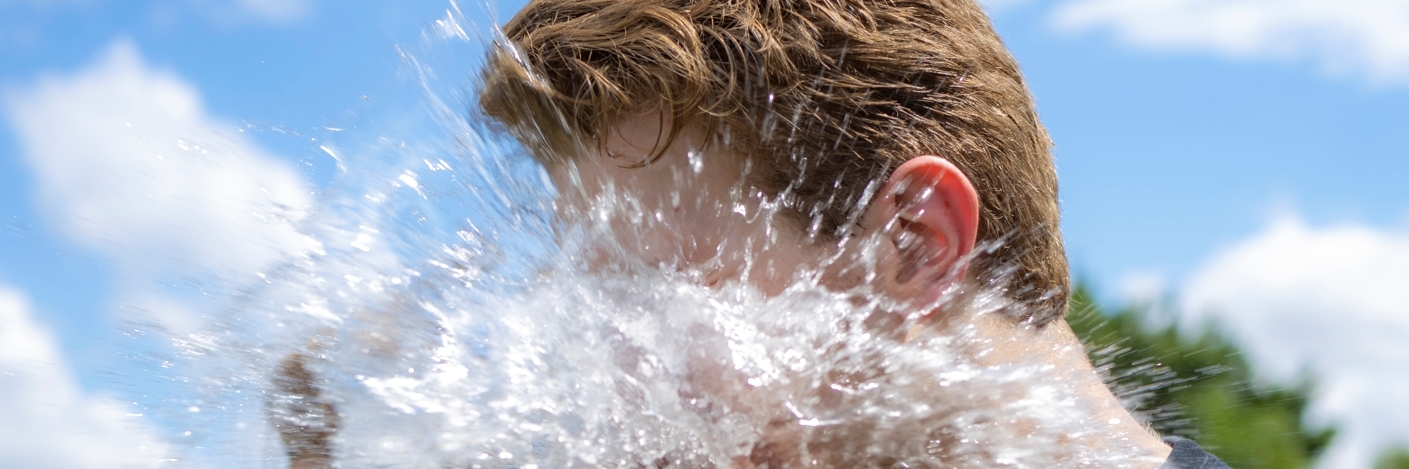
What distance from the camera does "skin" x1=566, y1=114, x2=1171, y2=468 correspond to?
201cm

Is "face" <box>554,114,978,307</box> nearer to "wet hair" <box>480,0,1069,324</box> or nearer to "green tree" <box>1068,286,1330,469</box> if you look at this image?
"wet hair" <box>480,0,1069,324</box>

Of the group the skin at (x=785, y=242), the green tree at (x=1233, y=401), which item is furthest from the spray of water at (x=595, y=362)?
the green tree at (x=1233, y=401)

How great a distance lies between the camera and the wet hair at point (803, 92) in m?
2.11

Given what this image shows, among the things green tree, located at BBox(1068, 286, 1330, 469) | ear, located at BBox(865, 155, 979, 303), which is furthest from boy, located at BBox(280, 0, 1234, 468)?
green tree, located at BBox(1068, 286, 1330, 469)

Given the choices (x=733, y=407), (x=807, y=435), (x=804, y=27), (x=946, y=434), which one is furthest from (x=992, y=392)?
(x=804, y=27)

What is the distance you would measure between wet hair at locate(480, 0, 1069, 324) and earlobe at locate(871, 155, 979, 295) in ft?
0.22

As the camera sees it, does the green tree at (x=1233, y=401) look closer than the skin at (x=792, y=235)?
No

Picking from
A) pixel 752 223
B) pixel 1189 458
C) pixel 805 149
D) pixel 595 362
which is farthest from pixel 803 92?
pixel 1189 458

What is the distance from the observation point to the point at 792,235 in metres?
2.07

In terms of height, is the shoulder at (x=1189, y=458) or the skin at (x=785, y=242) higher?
the skin at (x=785, y=242)

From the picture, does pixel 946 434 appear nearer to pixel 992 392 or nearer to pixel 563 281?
pixel 992 392

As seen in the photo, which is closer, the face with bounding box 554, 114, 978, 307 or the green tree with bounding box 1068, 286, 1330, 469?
the face with bounding box 554, 114, 978, 307

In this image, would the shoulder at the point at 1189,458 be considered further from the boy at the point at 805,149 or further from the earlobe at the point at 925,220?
the earlobe at the point at 925,220

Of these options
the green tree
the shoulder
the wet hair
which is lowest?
the shoulder
